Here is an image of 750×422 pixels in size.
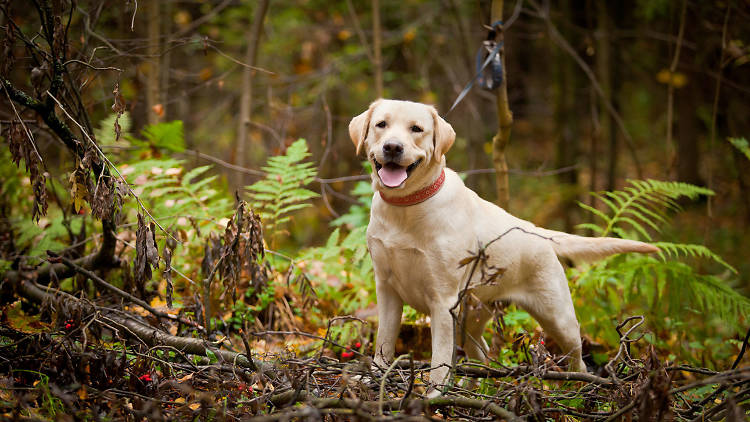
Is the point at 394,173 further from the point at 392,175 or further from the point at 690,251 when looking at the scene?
the point at 690,251

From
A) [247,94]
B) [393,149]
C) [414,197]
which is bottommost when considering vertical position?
[414,197]

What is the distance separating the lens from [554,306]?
3607 mm

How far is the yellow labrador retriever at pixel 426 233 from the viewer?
315cm

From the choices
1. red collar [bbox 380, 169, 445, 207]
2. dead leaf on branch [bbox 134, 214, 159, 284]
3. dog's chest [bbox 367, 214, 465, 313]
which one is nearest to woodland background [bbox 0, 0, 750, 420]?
dead leaf on branch [bbox 134, 214, 159, 284]

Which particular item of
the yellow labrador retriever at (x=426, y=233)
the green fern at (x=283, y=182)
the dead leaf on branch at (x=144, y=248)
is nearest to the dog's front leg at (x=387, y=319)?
the yellow labrador retriever at (x=426, y=233)

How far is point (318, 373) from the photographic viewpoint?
9.64ft

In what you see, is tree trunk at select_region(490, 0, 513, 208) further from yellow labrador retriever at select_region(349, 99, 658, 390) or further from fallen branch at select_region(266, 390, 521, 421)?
fallen branch at select_region(266, 390, 521, 421)

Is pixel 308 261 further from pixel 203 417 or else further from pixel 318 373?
pixel 203 417

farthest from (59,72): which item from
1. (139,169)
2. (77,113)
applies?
(139,169)

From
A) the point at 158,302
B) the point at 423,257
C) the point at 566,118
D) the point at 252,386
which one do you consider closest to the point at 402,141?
the point at 423,257

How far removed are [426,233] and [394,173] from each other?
0.41 metres

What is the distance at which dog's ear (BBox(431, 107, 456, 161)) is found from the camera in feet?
10.6

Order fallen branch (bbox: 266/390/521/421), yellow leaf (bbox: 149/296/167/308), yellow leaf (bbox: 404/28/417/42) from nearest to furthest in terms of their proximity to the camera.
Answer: fallen branch (bbox: 266/390/521/421) → yellow leaf (bbox: 149/296/167/308) → yellow leaf (bbox: 404/28/417/42)

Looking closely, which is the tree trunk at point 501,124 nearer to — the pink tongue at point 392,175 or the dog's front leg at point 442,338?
the pink tongue at point 392,175
